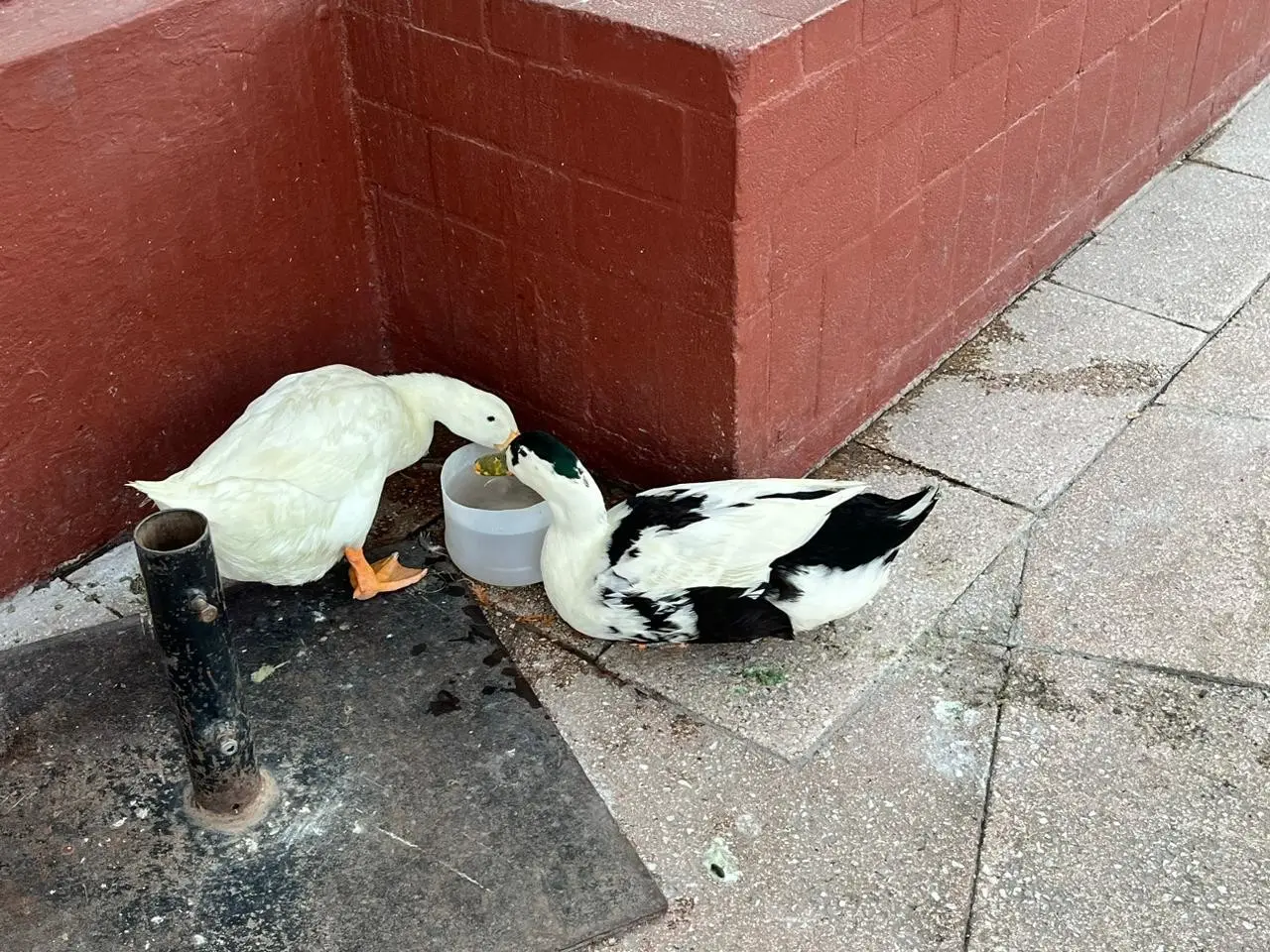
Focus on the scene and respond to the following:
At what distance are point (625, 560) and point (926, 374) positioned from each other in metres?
1.46

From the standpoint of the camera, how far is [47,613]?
3.23m

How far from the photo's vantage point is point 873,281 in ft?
11.5

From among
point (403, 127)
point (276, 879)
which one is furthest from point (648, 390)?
point (276, 879)

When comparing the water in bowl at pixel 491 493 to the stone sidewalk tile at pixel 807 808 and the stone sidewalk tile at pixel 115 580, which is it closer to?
the stone sidewalk tile at pixel 807 808

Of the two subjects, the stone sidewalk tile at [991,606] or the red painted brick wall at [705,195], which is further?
the stone sidewalk tile at [991,606]

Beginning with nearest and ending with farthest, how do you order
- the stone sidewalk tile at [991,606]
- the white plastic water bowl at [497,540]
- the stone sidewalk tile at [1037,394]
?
the stone sidewalk tile at [991,606] < the white plastic water bowl at [497,540] < the stone sidewalk tile at [1037,394]

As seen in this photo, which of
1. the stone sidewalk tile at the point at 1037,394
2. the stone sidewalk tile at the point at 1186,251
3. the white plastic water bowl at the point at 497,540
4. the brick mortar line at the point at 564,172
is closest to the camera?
the brick mortar line at the point at 564,172

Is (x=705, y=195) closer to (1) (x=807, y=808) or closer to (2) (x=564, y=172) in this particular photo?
(2) (x=564, y=172)

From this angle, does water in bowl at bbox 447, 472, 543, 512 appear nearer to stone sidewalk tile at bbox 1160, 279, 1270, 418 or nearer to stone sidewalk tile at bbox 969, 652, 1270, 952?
stone sidewalk tile at bbox 969, 652, 1270, 952

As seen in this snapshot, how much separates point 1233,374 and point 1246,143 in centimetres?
169

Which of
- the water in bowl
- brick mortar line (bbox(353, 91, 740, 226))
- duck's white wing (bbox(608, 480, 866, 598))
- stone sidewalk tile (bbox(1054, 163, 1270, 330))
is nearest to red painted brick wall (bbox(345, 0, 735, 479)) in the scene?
brick mortar line (bbox(353, 91, 740, 226))

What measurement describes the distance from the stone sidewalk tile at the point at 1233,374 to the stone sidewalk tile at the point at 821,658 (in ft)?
2.72

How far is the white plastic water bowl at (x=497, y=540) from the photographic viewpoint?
321 cm

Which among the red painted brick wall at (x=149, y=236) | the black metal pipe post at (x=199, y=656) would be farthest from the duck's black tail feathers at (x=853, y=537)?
the red painted brick wall at (x=149, y=236)
